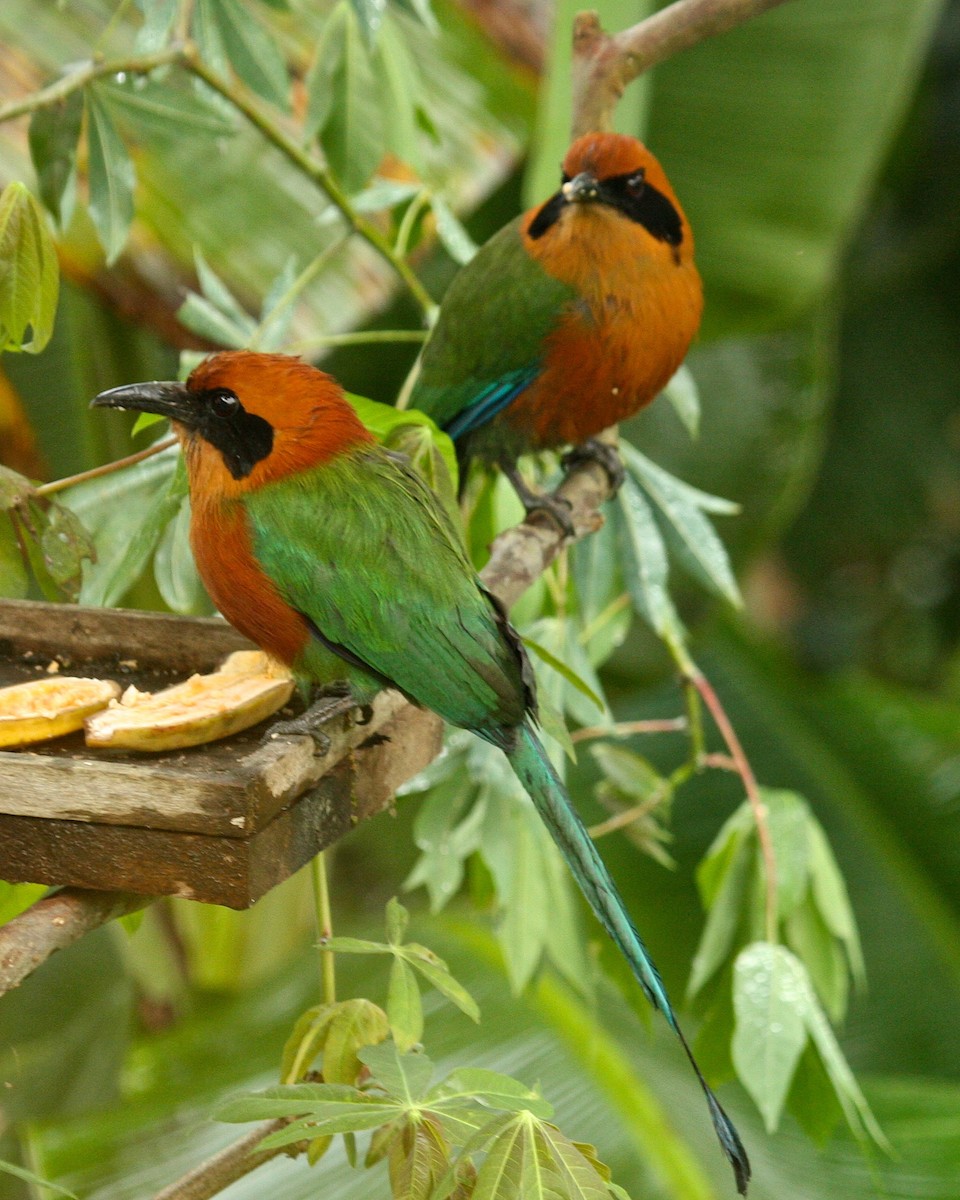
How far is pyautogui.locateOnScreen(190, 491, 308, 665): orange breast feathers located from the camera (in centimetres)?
164

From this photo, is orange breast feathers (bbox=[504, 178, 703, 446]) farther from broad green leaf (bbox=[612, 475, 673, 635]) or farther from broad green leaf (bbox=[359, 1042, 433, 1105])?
broad green leaf (bbox=[359, 1042, 433, 1105])

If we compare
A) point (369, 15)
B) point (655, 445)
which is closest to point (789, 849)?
point (369, 15)

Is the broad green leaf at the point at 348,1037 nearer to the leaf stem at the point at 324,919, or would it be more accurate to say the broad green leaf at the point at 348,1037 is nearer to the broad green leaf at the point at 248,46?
the leaf stem at the point at 324,919

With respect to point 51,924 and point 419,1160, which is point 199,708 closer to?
point 51,924

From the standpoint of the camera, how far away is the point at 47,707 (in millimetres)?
1493

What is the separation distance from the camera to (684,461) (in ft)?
13.6

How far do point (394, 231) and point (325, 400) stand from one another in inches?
36.9

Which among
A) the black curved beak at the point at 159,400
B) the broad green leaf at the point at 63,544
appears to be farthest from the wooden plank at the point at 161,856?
the black curved beak at the point at 159,400

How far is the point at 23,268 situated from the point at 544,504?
1007 mm

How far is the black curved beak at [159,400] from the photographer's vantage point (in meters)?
1.69

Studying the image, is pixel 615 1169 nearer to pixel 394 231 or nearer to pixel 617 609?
pixel 617 609

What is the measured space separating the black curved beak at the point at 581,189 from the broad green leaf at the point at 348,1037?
1424 millimetres

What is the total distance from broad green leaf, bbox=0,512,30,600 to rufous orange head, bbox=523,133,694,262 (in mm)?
1110

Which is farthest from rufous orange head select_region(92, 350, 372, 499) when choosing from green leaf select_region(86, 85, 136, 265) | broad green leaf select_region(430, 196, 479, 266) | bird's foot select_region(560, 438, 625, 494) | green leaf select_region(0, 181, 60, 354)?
bird's foot select_region(560, 438, 625, 494)
